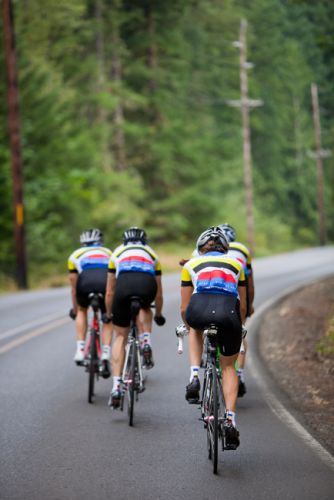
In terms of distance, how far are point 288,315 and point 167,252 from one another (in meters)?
23.5

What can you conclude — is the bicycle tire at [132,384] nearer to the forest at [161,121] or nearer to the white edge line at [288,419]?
the white edge line at [288,419]

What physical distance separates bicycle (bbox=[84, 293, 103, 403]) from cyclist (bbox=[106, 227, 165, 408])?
0.72 meters

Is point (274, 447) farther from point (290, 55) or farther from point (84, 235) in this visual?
point (290, 55)

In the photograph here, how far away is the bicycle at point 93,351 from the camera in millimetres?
9781

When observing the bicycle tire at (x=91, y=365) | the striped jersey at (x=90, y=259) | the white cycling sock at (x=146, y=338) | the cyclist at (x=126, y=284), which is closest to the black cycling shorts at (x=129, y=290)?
the cyclist at (x=126, y=284)

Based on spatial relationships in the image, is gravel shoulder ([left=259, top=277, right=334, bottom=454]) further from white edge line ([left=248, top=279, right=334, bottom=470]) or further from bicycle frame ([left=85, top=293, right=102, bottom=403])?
bicycle frame ([left=85, top=293, right=102, bottom=403])

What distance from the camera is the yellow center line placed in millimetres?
13906

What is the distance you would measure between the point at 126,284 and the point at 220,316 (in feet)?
6.95

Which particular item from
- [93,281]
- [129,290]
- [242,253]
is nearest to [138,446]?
[129,290]

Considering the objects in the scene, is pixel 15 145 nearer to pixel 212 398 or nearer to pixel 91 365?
pixel 91 365

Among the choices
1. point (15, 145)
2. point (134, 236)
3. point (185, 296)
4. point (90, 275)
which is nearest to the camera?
point (185, 296)

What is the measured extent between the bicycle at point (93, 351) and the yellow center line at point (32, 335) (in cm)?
359

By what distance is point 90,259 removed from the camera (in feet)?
34.1

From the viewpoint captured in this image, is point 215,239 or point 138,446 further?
point 138,446
